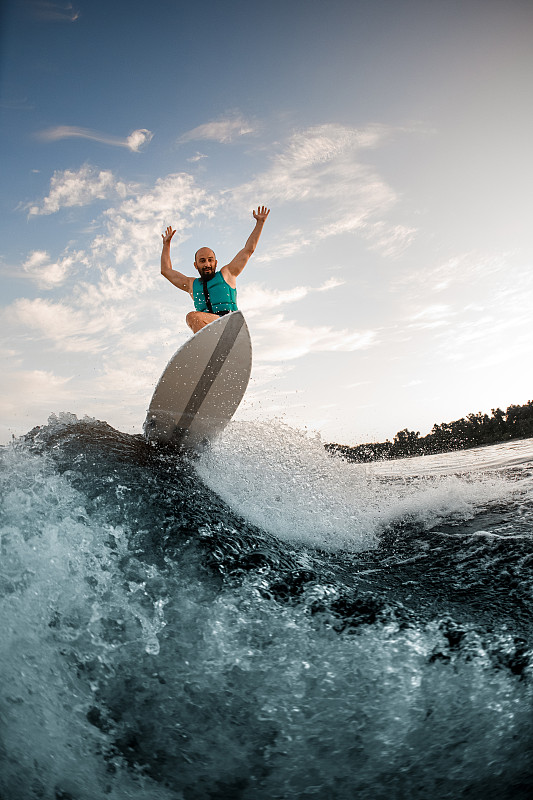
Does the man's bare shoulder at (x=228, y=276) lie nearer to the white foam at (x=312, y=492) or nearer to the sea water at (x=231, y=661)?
the white foam at (x=312, y=492)

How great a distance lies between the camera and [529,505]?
4.41m

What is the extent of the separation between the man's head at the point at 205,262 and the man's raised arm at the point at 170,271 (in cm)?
30

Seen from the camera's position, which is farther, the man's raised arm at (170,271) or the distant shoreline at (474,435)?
the distant shoreline at (474,435)

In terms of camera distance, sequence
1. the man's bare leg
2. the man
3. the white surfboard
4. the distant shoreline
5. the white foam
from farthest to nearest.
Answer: the distant shoreline
the man
the man's bare leg
the white surfboard
the white foam

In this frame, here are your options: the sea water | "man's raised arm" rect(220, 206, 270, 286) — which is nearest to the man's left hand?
"man's raised arm" rect(220, 206, 270, 286)

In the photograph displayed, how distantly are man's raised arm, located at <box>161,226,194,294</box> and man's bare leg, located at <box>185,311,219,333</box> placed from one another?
67cm

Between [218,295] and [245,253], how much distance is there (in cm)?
81

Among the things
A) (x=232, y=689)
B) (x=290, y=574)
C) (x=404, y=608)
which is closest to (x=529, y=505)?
(x=404, y=608)

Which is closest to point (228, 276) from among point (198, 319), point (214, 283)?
point (214, 283)

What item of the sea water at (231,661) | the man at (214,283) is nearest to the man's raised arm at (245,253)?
the man at (214,283)

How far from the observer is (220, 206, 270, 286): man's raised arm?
20.6 feet

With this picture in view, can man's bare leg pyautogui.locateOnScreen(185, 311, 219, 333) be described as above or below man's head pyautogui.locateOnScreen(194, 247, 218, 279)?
below

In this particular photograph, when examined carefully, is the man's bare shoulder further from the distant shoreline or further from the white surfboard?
the distant shoreline

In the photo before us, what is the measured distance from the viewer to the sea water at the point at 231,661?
2062 millimetres
